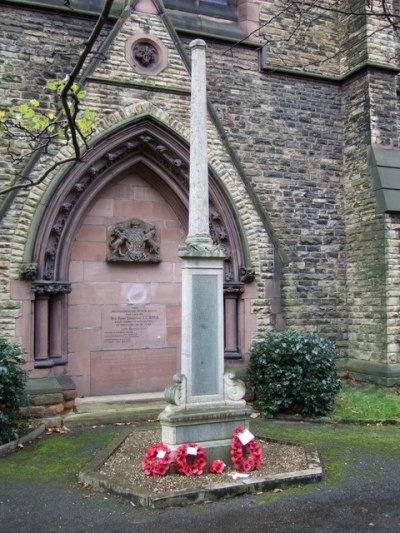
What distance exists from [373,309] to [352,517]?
21.9ft

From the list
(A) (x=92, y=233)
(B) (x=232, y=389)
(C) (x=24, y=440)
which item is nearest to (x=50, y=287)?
(A) (x=92, y=233)

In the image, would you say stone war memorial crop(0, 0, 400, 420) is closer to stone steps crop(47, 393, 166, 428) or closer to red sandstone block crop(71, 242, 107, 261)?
red sandstone block crop(71, 242, 107, 261)

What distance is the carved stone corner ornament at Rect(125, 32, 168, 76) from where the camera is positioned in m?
9.55

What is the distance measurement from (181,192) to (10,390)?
4.83 m

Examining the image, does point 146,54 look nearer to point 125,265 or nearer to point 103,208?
point 103,208

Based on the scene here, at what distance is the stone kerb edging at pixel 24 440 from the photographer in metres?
6.59

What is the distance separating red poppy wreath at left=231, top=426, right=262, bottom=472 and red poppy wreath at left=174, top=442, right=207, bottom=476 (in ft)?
1.09

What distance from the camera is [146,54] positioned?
9.65m

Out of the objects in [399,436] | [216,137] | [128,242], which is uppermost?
[216,137]

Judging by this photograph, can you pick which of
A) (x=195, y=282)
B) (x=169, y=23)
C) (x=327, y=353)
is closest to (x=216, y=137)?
(x=169, y=23)

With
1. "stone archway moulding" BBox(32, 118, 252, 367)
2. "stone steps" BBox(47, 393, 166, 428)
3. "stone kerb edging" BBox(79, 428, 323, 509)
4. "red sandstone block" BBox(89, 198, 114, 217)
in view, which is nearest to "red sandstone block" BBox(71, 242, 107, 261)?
"stone archway moulding" BBox(32, 118, 252, 367)

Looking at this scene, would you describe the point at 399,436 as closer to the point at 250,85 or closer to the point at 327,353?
the point at 327,353

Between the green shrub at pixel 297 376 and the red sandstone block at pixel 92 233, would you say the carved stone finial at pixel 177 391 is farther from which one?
the red sandstone block at pixel 92 233

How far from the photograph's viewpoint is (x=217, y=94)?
10.6 metres
